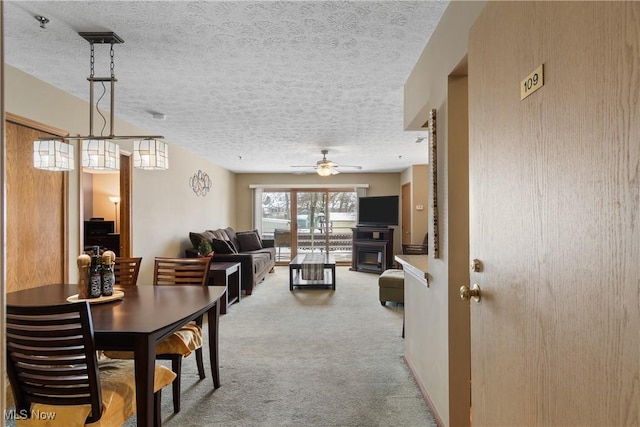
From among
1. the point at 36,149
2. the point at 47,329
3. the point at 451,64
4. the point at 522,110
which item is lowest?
the point at 47,329

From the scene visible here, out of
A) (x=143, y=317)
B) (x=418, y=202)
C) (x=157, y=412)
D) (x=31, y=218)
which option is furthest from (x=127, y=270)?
(x=418, y=202)

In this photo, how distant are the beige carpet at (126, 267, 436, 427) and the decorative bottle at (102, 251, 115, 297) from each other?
80 centimetres

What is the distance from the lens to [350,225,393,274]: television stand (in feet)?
24.9

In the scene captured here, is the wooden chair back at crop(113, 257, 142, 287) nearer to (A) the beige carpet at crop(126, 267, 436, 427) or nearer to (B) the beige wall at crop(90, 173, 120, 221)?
(A) the beige carpet at crop(126, 267, 436, 427)

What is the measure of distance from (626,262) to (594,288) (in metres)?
0.09

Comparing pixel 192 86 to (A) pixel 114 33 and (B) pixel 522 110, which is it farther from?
(B) pixel 522 110

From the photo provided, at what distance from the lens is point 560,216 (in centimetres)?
77

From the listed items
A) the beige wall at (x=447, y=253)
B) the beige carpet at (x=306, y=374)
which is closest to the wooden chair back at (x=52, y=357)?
the beige carpet at (x=306, y=374)

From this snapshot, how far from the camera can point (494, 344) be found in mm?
1083

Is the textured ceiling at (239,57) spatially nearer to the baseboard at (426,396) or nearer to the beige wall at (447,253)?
the beige wall at (447,253)

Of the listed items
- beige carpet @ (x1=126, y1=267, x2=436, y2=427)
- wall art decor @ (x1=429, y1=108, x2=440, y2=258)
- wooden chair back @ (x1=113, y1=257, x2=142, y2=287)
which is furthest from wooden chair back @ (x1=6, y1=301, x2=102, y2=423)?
wall art decor @ (x1=429, y1=108, x2=440, y2=258)

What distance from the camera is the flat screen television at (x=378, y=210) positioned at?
25.5ft

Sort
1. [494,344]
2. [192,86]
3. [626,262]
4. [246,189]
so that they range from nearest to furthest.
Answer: [626,262], [494,344], [192,86], [246,189]

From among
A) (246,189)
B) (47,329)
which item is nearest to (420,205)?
(246,189)
